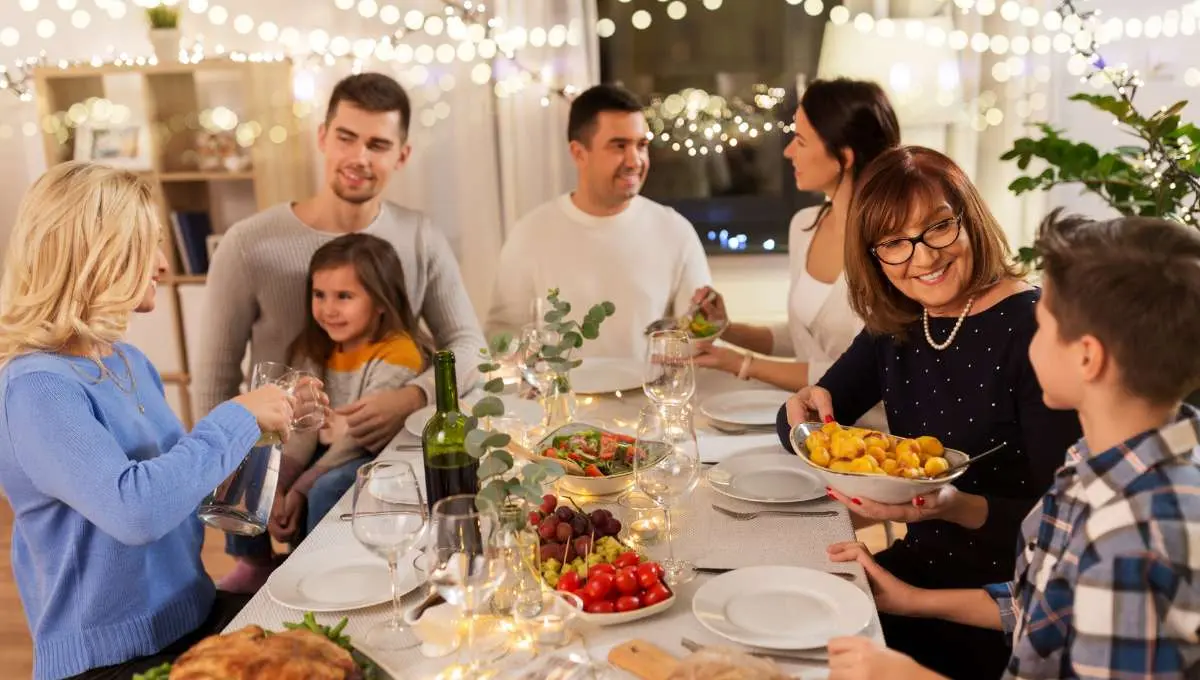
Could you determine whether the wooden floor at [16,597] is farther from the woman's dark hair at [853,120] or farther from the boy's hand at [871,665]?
the boy's hand at [871,665]

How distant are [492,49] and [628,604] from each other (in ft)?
9.74

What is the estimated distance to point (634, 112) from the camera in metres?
3.12

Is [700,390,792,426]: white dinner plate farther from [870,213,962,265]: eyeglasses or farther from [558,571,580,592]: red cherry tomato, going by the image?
[558,571,580,592]: red cherry tomato

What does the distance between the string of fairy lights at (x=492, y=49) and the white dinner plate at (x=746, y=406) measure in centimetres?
184

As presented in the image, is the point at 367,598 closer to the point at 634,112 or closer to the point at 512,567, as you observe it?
the point at 512,567

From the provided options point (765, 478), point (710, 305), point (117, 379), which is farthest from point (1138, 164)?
point (117, 379)

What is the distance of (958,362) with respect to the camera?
180cm

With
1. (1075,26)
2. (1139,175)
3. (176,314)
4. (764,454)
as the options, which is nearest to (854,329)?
(764,454)

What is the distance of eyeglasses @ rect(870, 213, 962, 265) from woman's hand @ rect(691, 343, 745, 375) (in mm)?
770

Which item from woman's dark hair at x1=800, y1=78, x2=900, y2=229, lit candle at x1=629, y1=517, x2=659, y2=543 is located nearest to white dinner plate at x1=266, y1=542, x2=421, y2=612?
lit candle at x1=629, y1=517, x2=659, y2=543

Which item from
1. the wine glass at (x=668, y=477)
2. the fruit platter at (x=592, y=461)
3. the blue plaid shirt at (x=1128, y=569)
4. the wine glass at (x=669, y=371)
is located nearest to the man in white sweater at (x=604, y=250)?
the wine glass at (x=669, y=371)

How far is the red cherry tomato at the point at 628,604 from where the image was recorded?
1285mm

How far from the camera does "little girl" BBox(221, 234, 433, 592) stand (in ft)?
8.05

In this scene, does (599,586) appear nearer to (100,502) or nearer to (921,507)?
(921,507)
